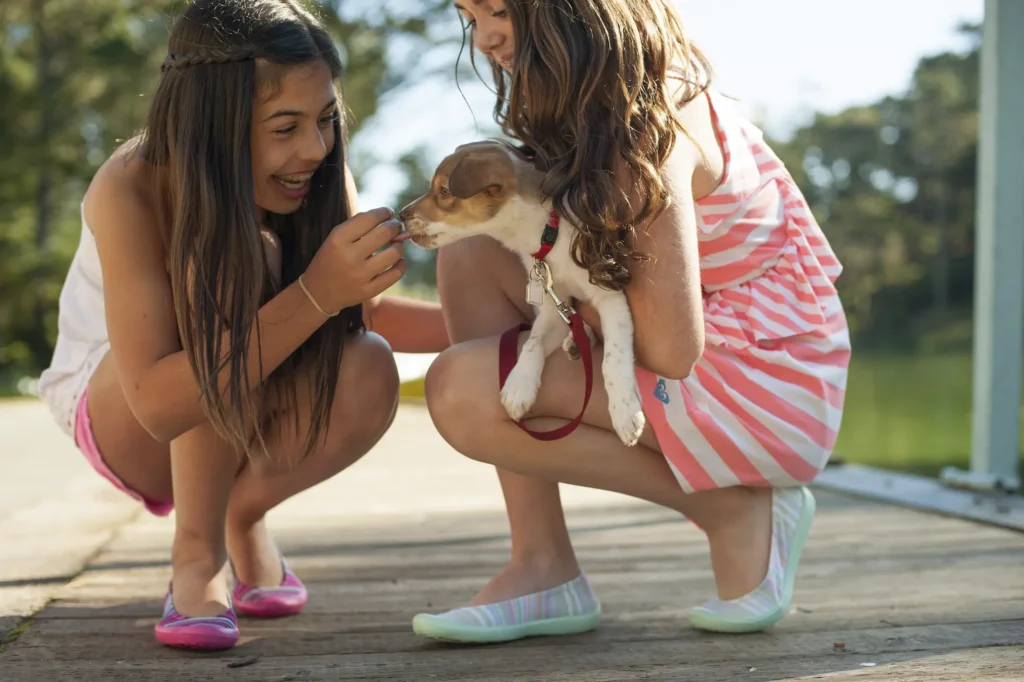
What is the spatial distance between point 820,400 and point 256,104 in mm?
1127

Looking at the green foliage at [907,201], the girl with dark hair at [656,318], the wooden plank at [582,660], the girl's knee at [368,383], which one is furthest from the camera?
the green foliage at [907,201]

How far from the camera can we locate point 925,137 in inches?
912

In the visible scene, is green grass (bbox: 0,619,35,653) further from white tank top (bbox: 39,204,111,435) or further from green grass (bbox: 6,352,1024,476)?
green grass (bbox: 6,352,1024,476)

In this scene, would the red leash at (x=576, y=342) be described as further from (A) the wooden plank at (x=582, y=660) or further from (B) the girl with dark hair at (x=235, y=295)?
(A) the wooden plank at (x=582, y=660)

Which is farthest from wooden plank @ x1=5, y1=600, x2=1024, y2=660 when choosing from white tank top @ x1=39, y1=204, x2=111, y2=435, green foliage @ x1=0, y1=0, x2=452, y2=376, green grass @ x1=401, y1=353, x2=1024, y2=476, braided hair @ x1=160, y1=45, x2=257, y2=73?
green foliage @ x1=0, y1=0, x2=452, y2=376

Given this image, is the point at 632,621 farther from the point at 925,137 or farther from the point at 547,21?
the point at 925,137

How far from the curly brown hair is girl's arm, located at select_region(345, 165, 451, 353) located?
54 centimetres

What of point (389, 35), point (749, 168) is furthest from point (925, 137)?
point (749, 168)

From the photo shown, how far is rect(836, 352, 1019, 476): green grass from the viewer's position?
747 centimetres

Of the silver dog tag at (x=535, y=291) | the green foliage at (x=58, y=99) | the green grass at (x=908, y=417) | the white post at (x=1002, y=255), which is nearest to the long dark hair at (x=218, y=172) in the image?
the silver dog tag at (x=535, y=291)

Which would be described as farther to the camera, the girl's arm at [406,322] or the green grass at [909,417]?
the green grass at [909,417]

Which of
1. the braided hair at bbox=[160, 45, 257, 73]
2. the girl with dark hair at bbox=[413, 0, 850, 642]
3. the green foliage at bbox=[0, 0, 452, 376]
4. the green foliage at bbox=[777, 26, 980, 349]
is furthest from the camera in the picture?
the green foliage at bbox=[777, 26, 980, 349]

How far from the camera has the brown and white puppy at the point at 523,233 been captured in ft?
6.18

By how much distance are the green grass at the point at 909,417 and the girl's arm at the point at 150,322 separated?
147 inches
